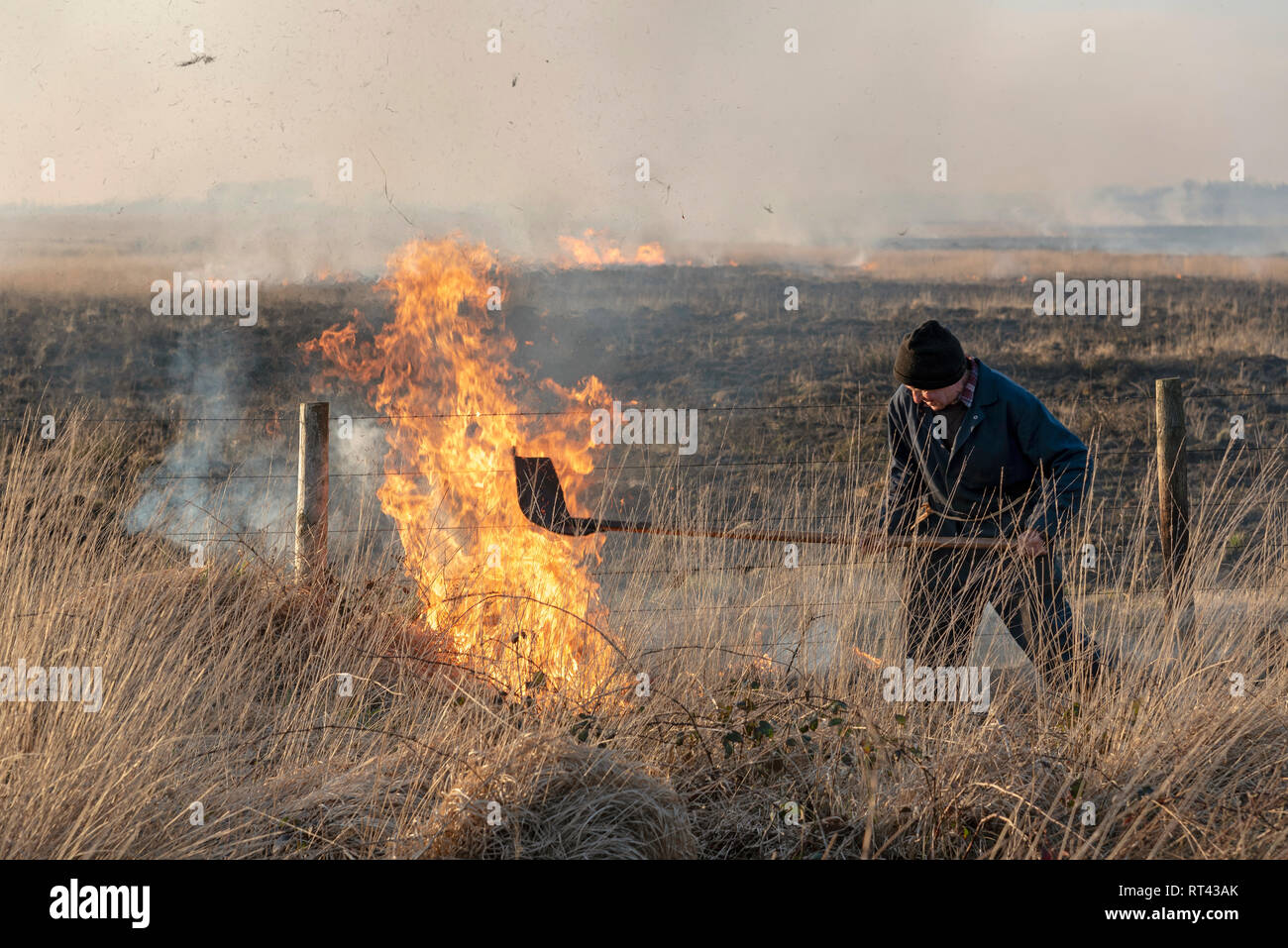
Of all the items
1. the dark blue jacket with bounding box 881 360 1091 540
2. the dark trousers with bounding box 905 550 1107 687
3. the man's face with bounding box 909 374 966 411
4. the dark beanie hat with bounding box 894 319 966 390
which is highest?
the dark beanie hat with bounding box 894 319 966 390

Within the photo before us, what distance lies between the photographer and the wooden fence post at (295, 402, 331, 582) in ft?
17.5

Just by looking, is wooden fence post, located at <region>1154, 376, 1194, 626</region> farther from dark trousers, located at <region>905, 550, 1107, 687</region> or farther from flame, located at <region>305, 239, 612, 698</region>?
flame, located at <region>305, 239, 612, 698</region>

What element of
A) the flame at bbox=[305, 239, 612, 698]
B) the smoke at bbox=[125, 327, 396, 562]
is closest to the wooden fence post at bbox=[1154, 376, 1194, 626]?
the flame at bbox=[305, 239, 612, 698]

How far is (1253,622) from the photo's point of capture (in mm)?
4074

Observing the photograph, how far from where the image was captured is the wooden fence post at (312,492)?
534 cm

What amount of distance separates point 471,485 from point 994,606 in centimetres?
297

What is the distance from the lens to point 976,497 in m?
4.48

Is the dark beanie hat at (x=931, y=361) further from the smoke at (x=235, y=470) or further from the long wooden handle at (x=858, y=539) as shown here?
the smoke at (x=235, y=470)

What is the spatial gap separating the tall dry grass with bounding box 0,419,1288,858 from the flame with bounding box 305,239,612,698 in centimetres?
28

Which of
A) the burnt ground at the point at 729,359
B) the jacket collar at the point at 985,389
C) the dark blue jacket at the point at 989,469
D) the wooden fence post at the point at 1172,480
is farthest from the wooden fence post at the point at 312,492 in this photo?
the burnt ground at the point at 729,359

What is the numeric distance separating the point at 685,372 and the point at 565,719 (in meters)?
16.0

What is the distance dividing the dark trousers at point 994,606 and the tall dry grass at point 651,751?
0.47ft

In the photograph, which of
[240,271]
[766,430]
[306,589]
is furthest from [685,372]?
[306,589]

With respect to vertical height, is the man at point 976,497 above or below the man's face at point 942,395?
below
